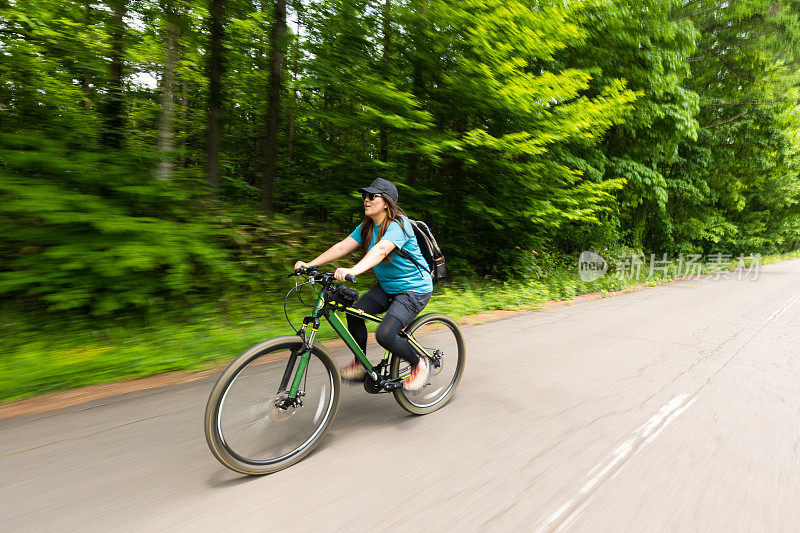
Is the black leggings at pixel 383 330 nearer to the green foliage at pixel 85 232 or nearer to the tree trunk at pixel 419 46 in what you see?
the green foliage at pixel 85 232

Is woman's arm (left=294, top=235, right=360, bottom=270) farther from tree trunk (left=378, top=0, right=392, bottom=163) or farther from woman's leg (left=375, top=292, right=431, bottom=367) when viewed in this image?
tree trunk (left=378, top=0, right=392, bottom=163)

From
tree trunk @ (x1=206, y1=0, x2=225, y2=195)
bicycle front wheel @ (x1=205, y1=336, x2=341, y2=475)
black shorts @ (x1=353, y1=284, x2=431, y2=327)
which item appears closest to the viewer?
bicycle front wheel @ (x1=205, y1=336, x2=341, y2=475)

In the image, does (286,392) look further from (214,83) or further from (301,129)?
(301,129)

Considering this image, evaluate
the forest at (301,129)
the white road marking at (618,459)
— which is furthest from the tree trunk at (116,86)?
the white road marking at (618,459)

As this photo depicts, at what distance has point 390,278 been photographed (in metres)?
3.39

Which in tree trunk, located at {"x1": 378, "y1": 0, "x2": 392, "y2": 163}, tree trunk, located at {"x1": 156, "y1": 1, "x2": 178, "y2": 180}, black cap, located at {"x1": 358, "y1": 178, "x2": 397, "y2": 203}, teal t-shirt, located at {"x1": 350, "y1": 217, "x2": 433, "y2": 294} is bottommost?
teal t-shirt, located at {"x1": 350, "y1": 217, "x2": 433, "y2": 294}

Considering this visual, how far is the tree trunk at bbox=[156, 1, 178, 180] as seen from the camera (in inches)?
232

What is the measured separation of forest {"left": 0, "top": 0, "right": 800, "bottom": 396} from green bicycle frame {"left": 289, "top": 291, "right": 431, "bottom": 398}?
3.48 meters

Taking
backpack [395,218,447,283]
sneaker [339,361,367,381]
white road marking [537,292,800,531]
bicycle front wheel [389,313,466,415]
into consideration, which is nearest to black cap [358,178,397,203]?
backpack [395,218,447,283]

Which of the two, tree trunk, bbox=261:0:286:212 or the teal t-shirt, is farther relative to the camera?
tree trunk, bbox=261:0:286:212

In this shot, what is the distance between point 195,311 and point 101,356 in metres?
1.74

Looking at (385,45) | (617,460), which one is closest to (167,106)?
(385,45)

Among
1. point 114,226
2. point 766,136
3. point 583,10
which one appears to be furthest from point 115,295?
point 766,136

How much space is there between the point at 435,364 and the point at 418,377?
33 centimetres
